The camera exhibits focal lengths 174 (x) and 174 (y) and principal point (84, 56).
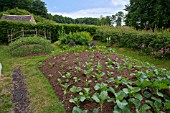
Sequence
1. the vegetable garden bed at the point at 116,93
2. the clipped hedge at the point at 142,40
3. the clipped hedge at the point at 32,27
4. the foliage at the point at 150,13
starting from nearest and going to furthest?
the vegetable garden bed at the point at 116,93 → the clipped hedge at the point at 142,40 → the clipped hedge at the point at 32,27 → the foliage at the point at 150,13

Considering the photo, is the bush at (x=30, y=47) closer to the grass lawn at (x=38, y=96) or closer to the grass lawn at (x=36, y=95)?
the grass lawn at (x=36, y=95)

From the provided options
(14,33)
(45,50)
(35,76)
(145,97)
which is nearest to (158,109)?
(145,97)

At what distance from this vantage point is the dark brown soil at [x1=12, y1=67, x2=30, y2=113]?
2941mm

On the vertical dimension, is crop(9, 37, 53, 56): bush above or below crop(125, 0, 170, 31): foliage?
below

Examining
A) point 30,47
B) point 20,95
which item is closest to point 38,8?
point 30,47

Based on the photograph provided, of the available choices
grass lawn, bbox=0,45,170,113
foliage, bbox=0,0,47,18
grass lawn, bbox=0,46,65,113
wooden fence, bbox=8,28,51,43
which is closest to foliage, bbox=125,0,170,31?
wooden fence, bbox=8,28,51,43

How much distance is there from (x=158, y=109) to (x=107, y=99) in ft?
2.15

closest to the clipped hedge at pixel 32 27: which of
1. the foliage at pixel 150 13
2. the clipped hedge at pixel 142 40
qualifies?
the clipped hedge at pixel 142 40

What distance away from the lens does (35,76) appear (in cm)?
469

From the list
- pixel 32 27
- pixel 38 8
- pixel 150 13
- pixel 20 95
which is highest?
pixel 38 8

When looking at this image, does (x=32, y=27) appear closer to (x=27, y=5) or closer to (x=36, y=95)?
(x=36, y=95)

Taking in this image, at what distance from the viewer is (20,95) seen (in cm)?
350

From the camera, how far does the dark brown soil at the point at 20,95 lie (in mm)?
2941

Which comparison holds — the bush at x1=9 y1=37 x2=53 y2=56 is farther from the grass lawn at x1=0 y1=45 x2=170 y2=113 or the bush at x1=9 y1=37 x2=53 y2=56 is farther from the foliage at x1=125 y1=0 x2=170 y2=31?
the foliage at x1=125 y1=0 x2=170 y2=31
